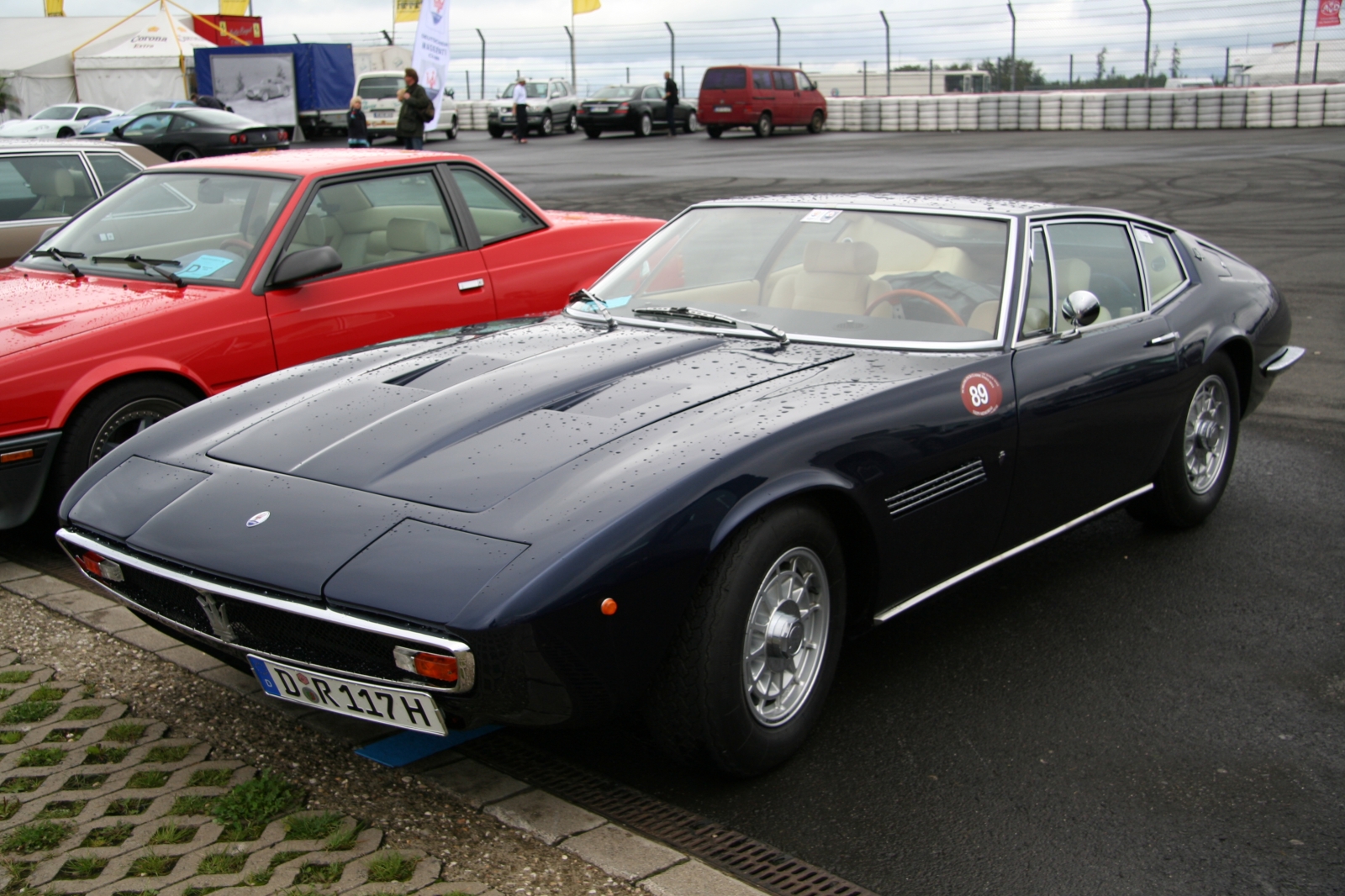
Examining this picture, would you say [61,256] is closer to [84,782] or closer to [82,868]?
[84,782]

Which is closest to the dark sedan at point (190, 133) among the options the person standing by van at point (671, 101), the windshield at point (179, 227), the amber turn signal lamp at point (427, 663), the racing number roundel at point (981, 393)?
the person standing by van at point (671, 101)

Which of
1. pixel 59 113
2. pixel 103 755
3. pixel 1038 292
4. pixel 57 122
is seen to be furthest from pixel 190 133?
pixel 103 755

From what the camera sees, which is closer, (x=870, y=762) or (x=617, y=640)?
(x=617, y=640)

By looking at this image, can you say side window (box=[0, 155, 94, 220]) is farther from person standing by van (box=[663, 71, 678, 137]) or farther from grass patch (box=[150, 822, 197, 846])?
person standing by van (box=[663, 71, 678, 137])

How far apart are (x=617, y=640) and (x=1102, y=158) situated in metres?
20.9

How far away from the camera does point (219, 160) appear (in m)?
6.07

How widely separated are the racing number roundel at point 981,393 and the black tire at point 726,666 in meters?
0.78

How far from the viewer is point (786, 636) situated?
10.1ft

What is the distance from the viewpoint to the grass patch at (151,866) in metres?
2.64

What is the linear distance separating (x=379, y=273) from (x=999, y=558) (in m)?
3.26

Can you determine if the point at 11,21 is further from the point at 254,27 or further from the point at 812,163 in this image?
the point at 812,163

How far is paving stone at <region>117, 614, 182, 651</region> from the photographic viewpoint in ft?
12.7

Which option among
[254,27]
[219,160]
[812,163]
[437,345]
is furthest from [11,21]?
[437,345]

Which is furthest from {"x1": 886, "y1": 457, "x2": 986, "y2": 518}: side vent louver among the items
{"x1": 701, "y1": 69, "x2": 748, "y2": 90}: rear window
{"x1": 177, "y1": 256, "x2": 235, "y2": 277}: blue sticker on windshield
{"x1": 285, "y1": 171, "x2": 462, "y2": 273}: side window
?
{"x1": 701, "y1": 69, "x2": 748, "y2": 90}: rear window
